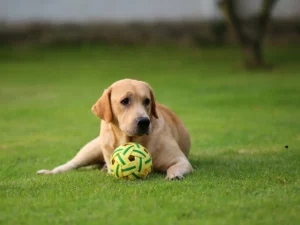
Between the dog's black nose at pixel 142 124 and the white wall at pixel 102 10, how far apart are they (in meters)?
23.2

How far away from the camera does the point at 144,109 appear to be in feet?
24.4

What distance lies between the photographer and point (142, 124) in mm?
7211

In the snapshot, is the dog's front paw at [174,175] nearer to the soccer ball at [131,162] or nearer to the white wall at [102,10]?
the soccer ball at [131,162]

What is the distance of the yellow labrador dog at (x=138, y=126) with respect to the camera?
23.9ft

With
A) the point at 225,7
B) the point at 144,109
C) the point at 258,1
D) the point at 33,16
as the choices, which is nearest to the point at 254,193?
the point at 144,109

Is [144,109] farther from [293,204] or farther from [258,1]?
[258,1]

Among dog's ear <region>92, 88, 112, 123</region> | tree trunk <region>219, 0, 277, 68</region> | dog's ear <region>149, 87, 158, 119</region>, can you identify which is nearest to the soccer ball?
dog's ear <region>92, 88, 112, 123</region>

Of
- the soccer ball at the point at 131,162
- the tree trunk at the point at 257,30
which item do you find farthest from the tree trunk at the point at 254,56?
the soccer ball at the point at 131,162

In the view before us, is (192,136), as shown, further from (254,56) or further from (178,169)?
(254,56)

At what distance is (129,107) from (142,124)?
0.30m

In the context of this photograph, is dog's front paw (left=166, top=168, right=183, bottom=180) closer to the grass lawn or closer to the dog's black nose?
the grass lawn

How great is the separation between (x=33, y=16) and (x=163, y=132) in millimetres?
23918

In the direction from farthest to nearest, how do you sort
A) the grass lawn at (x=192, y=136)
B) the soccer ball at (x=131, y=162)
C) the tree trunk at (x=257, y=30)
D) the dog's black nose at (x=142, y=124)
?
1. the tree trunk at (x=257, y=30)
2. the dog's black nose at (x=142, y=124)
3. the soccer ball at (x=131, y=162)
4. the grass lawn at (x=192, y=136)

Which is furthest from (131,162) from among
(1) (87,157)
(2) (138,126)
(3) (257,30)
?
(3) (257,30)
